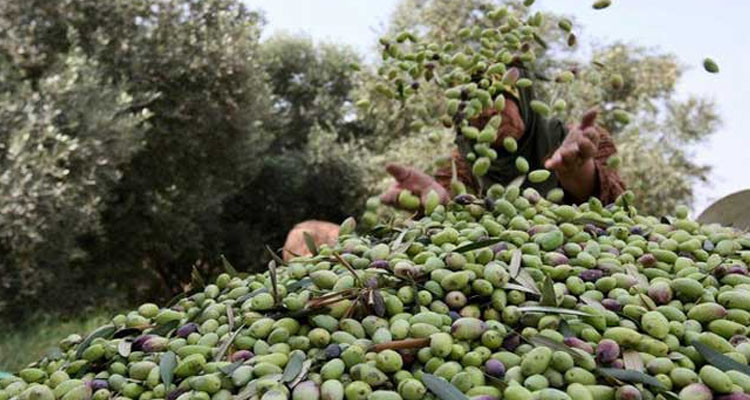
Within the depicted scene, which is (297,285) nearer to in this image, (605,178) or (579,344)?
(579,344)

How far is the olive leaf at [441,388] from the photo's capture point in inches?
45.0

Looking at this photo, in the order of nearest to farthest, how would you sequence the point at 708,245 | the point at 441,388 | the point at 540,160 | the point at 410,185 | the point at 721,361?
the point at 441,388 → the point at 721,361 → the point at 708,245 → the point at 410,185 → the point at 540,160

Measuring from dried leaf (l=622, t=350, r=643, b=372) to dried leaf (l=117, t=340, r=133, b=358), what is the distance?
2.95 feet

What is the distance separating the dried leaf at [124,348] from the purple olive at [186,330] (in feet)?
0.31

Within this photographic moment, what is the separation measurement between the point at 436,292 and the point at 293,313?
0.86 feet

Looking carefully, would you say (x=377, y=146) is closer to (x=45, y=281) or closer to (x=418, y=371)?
(x=45, y=281)

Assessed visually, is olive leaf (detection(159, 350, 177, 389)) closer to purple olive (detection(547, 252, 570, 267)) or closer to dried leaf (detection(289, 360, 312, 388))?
dried leaf (detection(289, 360, 312, 388))

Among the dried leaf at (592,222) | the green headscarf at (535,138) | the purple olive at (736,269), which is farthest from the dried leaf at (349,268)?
the green headscarf at (535,138)

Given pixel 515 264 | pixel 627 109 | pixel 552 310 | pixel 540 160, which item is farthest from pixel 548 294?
pixel 627 109

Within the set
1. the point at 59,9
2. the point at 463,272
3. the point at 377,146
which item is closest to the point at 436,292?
the point at 463,272

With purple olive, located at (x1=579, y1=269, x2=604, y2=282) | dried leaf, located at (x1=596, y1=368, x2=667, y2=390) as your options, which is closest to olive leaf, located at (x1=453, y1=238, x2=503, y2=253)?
purple olive, located at (x1=579, y1=269, x2=604, y2=282)

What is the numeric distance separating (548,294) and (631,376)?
0.22 meters

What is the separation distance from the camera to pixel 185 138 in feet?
42.4

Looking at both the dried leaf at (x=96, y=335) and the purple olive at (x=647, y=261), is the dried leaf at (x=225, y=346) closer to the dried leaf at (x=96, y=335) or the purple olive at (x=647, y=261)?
the dried leaf at (x=96, y=335)
